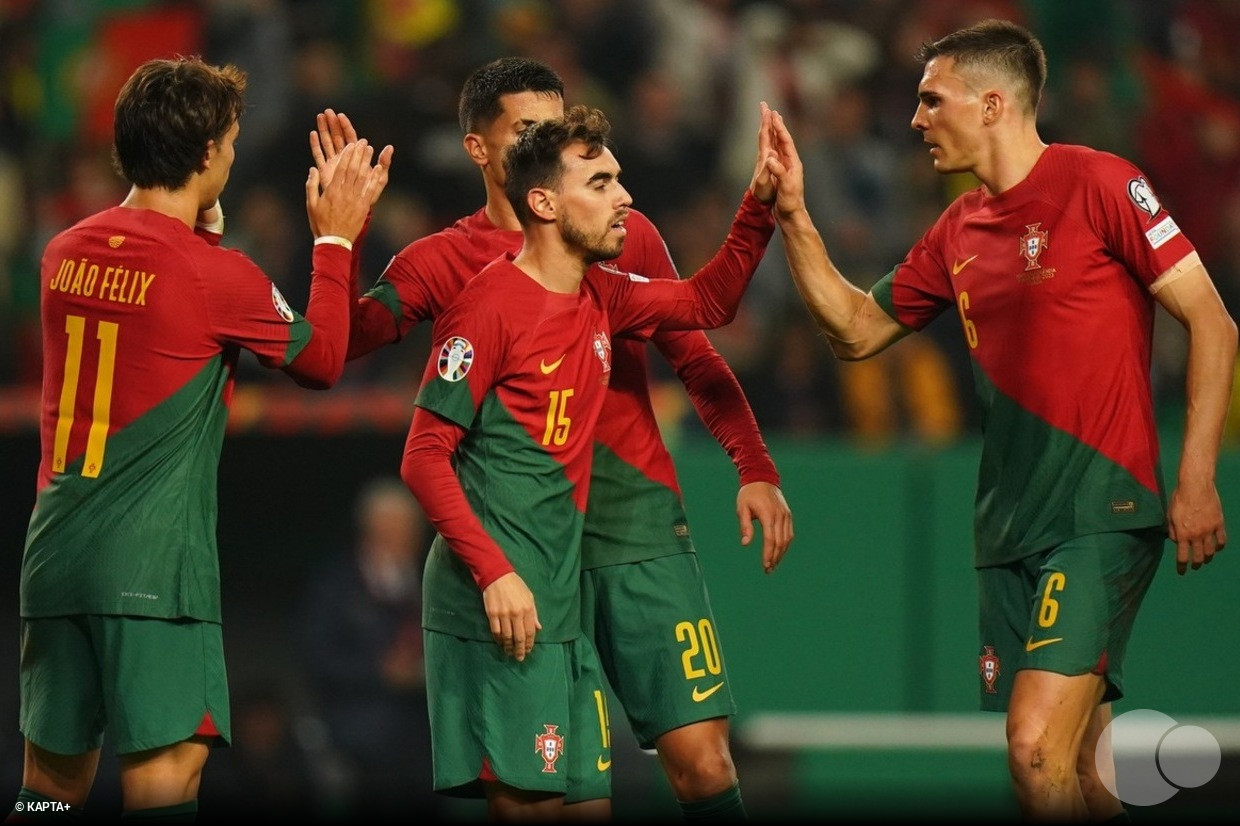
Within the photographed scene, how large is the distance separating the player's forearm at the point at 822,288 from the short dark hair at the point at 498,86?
74 centimetres

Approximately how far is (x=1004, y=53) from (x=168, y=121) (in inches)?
85.1

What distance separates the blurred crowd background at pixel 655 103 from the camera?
9.62m

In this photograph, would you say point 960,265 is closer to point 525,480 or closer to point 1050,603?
point 1050,603

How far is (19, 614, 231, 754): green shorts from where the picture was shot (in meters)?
4.06

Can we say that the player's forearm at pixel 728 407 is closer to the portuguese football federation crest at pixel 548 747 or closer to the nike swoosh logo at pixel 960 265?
the nike swoosh logo at pixel 960 265

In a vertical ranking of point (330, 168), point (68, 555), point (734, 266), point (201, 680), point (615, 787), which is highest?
point (330, 168)

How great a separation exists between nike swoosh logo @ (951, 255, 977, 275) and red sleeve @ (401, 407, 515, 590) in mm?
1445

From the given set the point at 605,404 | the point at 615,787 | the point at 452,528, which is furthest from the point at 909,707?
the point at 452,528

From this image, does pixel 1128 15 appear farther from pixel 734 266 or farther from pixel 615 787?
pixel 734 266

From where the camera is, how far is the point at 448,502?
13.8ft

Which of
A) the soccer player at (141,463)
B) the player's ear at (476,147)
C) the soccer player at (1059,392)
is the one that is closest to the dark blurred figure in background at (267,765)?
the soccer player at (141,463)

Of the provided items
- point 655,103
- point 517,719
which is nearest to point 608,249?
point 517,719

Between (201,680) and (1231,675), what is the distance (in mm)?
4879

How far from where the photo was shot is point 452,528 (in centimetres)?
420
